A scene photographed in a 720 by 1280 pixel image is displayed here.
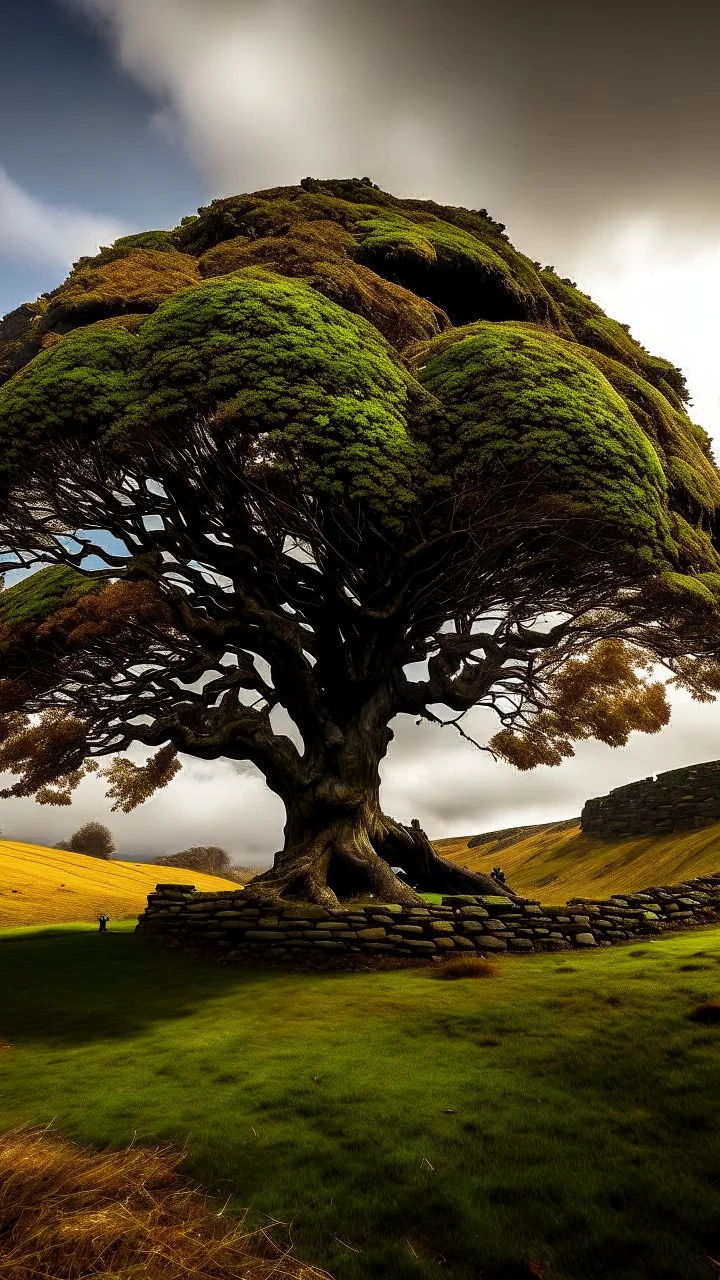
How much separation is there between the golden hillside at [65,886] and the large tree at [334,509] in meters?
6.78

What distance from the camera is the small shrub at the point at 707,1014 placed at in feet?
20.9

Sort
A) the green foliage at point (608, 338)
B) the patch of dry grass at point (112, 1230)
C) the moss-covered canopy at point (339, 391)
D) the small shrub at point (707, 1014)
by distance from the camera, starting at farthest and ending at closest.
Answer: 1. the green foliage at point (608, 338)
2. the moss-covered canopy at point (339, 391)
3. the small shrub at point (707, 1014)
4. the patch of dry grass at point (112, 1230)

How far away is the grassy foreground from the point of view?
354 cm

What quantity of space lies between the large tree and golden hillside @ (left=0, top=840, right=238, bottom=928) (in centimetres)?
678

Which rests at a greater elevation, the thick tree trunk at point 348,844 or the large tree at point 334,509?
the large tree at point 334,509

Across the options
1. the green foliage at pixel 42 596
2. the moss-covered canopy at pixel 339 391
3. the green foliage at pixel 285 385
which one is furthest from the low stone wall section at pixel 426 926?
the green foliage at pixel 42 596

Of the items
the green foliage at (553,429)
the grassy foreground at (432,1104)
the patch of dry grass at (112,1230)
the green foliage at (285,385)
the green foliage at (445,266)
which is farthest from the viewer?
the green foliage at (445,266)

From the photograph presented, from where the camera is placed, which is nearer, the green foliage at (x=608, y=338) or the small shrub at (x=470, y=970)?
the small shrub at (x=470, y=970)

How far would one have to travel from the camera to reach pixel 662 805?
1138 inches

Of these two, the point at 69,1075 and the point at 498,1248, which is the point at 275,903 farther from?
the point at 498,1248

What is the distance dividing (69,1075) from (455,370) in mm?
12928

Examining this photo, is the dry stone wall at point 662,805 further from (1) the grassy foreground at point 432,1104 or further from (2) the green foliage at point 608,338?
(1) the grassy foreground at point 432,1104

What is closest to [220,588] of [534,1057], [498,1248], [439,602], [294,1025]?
[439,602]

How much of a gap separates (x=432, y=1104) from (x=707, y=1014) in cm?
304
